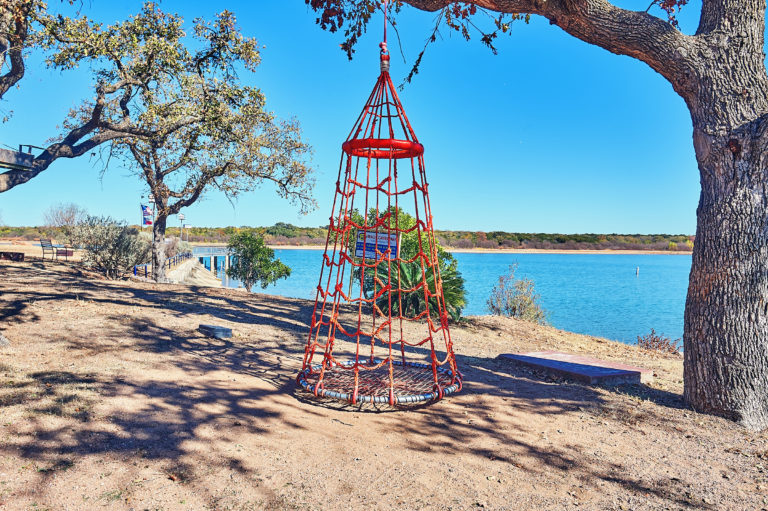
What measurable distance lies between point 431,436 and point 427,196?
80.3 inches

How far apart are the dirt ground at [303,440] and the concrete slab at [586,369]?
17 cm

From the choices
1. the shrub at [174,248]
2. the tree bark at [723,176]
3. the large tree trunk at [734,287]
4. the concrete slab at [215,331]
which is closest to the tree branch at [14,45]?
the concrete slab at [215,331]

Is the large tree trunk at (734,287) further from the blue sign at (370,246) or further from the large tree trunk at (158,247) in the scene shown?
the large tree trunk at (158,247)

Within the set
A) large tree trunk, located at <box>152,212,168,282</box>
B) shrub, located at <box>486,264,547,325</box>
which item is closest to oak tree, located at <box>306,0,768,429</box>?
shrub, located at <box>486,264,547,325</box>

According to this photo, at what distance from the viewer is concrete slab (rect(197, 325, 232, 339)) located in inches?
237

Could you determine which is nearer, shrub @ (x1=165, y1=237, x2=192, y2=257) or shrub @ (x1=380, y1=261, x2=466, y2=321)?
shrub @ (x1=380, y1=261, x2=466, y2=321)

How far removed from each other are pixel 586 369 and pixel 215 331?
4.24 m

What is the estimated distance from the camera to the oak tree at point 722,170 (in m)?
3.95

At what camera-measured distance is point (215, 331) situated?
6.02 meters

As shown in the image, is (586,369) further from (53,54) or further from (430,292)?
(53,54)

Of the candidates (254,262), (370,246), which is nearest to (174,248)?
(254,262)

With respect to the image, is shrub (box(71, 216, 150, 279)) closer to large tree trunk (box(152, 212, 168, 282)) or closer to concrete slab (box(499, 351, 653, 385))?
large tree trunk (box(152, 212, 168, 282))

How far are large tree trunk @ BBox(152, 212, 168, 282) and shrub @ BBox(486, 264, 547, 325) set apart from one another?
30.3ft

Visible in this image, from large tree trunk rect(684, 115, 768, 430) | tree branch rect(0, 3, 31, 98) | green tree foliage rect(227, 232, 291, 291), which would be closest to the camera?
large tree trunk rect(684, 115, 768, 430)
